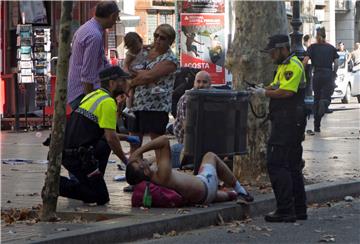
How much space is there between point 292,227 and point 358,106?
24980 millimetres

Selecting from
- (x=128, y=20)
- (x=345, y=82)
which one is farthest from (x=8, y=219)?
(x=345, y=82)

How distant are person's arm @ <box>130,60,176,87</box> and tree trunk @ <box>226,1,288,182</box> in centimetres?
134

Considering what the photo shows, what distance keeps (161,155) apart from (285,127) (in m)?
1.24

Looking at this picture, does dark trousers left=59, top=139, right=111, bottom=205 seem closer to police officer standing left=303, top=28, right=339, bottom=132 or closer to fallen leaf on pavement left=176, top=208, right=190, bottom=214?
fallen leaf on pavement left=176, top=208, right=190, bottom=214

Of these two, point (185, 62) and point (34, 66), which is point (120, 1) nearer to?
point (185, 62)

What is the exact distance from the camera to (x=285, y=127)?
33.2ft

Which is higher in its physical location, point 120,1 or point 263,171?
point 120,1

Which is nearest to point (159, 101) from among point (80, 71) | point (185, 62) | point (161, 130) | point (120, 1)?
point (161, 130)

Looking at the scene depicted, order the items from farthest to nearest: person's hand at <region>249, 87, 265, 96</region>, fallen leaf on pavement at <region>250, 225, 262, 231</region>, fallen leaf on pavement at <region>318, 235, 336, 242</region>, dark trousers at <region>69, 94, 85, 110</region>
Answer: dark trousers at <region>69, 94, 85, 110</region>
person's hand at <region>249, 87, 265, 96</region>
fallen leaf on pavement at <region>250, 225, 262, 231</region>
fallen leaf on pavement at <region>318, 235, 336, 242</region>

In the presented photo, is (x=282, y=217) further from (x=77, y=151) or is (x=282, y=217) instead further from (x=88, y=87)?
(x=88, y=87)

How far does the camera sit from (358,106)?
34.4 m

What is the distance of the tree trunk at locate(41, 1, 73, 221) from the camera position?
9.31 m

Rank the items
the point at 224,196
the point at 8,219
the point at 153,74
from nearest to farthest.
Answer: the point at 8,219, the point at 224,196, the point at 153,74

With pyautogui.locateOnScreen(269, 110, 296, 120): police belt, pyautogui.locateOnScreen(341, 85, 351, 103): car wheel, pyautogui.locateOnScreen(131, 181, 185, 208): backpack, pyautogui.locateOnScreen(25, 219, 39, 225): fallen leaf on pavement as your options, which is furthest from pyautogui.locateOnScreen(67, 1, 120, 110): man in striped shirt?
pyautogui.locateOnScreen(341, 85, 351, 103): car wheel
